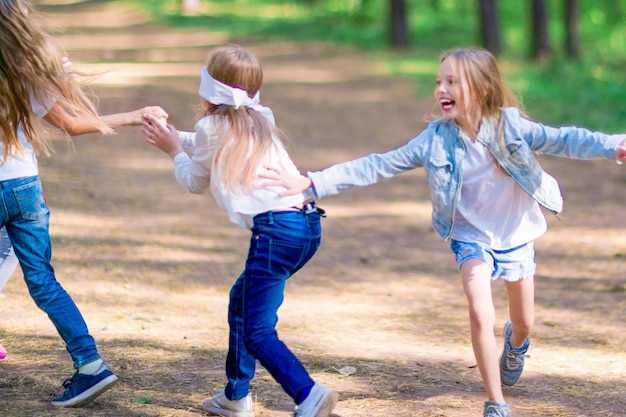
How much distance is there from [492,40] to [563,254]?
1531 centimetres

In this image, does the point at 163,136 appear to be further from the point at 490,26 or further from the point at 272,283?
the point at 490,26

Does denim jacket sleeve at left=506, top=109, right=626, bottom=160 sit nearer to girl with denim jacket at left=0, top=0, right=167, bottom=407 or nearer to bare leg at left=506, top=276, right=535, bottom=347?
bare leg at left=506, top=276, right=535, bottom=347

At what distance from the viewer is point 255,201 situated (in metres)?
3.84

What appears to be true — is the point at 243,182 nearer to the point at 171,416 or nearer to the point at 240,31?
the point at 171,416

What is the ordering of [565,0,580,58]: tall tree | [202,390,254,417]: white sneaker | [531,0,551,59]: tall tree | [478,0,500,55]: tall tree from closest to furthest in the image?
1. [202,390,254,417]: white sneaker
2. [531,0,551,59]: tall tree
3. [478,0,500,55]: tall tree
4. [565,0,580,58]: tall tree

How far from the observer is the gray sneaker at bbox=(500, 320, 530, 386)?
4.66 m

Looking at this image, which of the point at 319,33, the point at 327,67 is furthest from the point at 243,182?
the point at 319,33

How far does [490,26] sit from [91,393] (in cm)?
1982

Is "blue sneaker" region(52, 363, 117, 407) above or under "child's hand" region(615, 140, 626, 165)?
under

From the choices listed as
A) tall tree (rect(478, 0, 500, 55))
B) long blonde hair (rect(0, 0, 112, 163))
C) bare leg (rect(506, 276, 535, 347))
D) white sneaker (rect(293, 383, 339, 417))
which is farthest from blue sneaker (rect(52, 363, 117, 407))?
tall tree (rect(478, 0, 500, 55))

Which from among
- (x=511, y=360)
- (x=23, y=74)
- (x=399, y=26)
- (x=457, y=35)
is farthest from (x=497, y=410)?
(x=457, y=35)

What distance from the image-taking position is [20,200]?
406 centimetres

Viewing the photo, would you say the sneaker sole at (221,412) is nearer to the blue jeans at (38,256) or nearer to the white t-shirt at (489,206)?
the blue jeans at (38,256)

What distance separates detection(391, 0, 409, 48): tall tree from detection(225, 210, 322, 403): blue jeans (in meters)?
21.8
